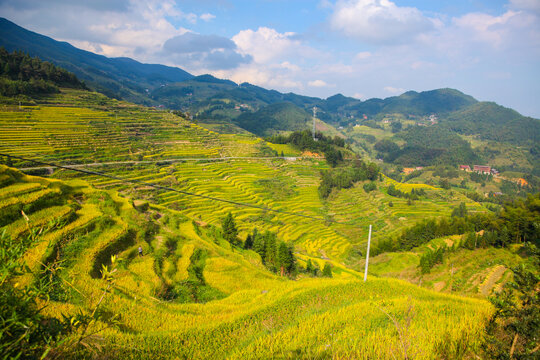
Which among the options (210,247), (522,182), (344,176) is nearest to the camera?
(210,247)

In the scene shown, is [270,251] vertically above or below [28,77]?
below

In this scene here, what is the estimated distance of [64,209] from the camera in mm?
8570

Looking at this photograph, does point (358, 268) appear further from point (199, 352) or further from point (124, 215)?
point (199, 352)

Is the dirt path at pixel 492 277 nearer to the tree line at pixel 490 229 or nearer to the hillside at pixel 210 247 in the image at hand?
the hillside at pixel 210 247

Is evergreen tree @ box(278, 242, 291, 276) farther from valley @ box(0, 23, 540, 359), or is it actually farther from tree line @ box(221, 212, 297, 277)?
valley @ box(0, 23, 540, 359)

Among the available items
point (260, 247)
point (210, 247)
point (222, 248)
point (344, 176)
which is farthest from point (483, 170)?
point (210, 247)

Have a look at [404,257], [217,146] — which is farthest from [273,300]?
[217,146]

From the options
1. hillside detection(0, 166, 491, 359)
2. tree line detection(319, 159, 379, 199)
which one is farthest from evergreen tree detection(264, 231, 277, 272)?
tree line detection(319, 159, 379, 199)

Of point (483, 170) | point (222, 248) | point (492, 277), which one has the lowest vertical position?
point (492, 277)

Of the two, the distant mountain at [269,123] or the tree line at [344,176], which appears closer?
the tree line at [344,176]

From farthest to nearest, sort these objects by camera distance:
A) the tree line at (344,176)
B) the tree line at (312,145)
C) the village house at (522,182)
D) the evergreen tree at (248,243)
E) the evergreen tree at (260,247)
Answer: the village house at (522,182) → the tree line at (312,145) → the tree line at (344,176) → the evergreen tree at (248,243) → the evergreen tree at (260,247)

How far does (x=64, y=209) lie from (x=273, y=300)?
783 centimetres

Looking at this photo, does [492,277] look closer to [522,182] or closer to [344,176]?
[344,176]

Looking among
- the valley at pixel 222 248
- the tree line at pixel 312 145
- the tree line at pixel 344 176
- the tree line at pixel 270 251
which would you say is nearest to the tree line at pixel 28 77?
the valley at pixel 222 248
